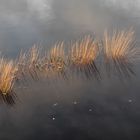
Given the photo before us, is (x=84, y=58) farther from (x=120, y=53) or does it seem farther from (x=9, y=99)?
(x=9, y=99)

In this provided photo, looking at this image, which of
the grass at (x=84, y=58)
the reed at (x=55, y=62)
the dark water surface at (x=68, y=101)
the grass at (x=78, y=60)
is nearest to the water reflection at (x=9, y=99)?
the dark water surface at (x=68, y=101)

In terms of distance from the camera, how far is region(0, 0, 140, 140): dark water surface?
5.99 m

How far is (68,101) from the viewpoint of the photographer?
22.4ft

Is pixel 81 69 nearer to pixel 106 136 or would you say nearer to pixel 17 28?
pixel 106 136

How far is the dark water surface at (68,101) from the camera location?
5.99 m

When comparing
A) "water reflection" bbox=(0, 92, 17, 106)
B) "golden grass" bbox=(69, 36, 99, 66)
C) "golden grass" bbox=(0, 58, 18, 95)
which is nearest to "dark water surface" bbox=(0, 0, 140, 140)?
"water reflection" bbox=(0, 92, 17, 106)

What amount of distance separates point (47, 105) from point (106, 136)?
1.37 meters

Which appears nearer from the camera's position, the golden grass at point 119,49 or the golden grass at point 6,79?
the golden grass at point 6,79

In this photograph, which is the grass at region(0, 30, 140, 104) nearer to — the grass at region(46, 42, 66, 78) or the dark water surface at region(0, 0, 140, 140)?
the grass at region(46, 42, 66, 78)

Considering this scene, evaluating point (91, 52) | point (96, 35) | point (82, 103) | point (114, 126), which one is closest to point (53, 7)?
point (96, 35)

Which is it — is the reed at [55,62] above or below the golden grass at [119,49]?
below

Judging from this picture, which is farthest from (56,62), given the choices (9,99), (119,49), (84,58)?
(9,99)

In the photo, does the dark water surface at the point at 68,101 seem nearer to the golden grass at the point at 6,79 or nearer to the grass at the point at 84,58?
the golden grass at the point at 6,79

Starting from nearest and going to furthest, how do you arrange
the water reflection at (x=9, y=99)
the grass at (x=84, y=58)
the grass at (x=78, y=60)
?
the water reflection at (x=9, y=99) < the grass at (x=78, y=60) < the grass at (x=84, y=58)
